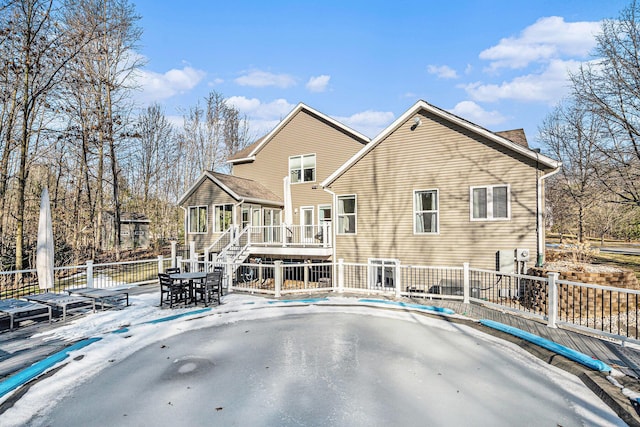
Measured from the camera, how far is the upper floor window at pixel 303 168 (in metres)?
18.8

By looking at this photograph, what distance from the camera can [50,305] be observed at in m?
7.34

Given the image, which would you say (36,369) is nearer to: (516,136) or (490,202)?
(490,202)

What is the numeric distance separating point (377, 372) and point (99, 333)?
17.7 ft

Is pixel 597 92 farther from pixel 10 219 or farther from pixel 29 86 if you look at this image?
pixel 10 219

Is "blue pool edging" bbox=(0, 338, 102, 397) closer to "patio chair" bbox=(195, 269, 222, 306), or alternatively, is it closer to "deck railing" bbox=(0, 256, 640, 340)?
"patio chair" bbox=(195, 269, 222, 306)

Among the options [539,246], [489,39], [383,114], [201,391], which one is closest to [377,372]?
[201,391]

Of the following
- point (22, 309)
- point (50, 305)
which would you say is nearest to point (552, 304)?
point (50, 305)

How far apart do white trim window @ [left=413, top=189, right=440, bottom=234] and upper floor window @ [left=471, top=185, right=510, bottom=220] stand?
127 cm

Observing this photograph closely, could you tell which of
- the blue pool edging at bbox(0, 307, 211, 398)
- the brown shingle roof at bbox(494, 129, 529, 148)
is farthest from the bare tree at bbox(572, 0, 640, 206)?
the blue pool edging at bbox(0, 307, 211, 398)

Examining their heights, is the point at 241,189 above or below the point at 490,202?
above

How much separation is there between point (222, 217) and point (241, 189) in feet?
6.50

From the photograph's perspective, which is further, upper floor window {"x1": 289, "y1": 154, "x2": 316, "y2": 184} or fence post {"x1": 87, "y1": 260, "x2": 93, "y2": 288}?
upper floor window {"x1": 289, "y1": 154, "x2": 316, "y2": 184}

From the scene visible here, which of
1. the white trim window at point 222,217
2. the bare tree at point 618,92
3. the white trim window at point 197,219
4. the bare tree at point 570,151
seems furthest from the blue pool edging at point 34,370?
the bare tree at point 570,151

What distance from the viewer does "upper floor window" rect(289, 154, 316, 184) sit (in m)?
18.8
